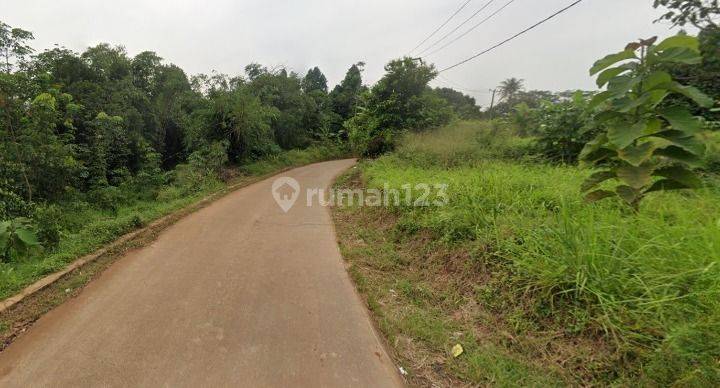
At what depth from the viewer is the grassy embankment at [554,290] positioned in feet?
7.16

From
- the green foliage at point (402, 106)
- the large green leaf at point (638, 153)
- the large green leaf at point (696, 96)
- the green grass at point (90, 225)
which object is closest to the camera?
the large green leaf at point (696, 96)

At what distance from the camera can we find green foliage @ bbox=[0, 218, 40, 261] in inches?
168

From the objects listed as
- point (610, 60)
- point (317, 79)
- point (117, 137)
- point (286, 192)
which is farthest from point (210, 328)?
point (317, 79)

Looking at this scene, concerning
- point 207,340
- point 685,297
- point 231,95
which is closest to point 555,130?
point 685,297

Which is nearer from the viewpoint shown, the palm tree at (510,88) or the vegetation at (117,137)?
the vegetation at (117,137)

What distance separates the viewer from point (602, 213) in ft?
11.9

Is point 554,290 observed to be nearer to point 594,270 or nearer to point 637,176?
point 594,270

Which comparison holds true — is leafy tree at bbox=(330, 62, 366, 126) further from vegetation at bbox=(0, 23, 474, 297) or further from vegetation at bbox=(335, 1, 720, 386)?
vegetation at bbox=(335, 1, 720, 386)

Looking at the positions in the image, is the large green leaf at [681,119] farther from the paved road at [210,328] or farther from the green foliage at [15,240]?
the green foliage at [15,240]

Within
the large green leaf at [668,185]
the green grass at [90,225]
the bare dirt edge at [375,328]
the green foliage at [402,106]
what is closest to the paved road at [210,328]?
the bare dirt edge at [375,328]

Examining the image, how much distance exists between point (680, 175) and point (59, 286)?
673cm

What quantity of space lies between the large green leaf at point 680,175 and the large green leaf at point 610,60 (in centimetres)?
106

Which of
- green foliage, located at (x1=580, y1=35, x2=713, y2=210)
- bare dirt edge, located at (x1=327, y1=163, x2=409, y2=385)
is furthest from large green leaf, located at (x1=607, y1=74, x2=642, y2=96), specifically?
bare dirt edge, located at (x1=327, y1=163, x2=409, y2=385)

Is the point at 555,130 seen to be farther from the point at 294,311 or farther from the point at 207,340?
the point at 207,340
